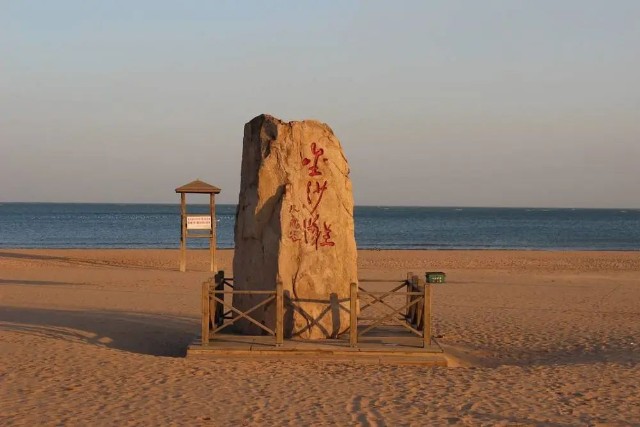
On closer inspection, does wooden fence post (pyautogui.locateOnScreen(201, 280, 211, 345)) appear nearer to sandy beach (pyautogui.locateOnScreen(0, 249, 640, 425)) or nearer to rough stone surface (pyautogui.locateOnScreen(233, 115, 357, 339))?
sandy beach (pyautogui.locateOnScreen(0, 249, 640, 425))

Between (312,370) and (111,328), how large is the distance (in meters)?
5.53

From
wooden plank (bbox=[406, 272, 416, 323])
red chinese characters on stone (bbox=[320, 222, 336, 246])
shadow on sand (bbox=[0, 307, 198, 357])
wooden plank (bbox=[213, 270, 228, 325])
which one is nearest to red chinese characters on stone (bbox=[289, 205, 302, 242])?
red chinese characters on stone (bbox=[320, 222, 336, 246])

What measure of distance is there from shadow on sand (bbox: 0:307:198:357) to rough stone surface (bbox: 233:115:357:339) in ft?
6.73

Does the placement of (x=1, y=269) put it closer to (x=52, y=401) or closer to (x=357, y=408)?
(x=52, y=401)

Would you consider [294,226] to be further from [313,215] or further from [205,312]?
[205,312]

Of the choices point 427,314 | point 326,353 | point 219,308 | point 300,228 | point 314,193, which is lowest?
point 326,353

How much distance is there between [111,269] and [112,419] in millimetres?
20196

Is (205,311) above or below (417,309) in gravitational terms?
above

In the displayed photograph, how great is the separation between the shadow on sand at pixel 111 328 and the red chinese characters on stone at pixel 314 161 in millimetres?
3977

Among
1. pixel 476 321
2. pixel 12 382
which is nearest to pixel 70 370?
pixel 12 382

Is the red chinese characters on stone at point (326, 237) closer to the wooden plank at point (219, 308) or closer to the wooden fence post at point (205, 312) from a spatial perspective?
the wooden fence post at point (205, 312)

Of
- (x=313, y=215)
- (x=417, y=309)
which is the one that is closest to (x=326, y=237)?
(x=313, y=215)

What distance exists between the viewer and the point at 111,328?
48.4 ft

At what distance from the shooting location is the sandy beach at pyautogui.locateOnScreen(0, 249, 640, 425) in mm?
8641
